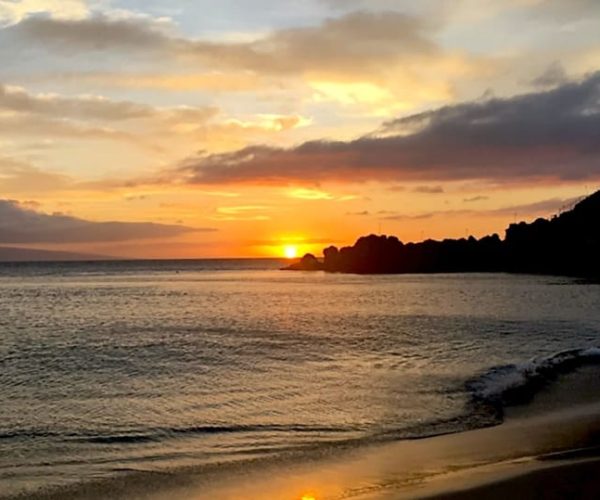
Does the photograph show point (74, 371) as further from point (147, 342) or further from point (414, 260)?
point (414, 260)

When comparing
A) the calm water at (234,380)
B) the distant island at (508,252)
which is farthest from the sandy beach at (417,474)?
the distant island at (508,252)

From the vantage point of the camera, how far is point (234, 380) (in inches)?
941

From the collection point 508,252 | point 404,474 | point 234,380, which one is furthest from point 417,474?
point 508,252

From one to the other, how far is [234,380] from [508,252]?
143m

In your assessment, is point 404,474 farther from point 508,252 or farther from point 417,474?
point 508,252

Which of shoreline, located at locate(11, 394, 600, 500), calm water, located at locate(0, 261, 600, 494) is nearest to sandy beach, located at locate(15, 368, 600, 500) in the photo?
shoreline, located at locate(11, 394, 600, 500)

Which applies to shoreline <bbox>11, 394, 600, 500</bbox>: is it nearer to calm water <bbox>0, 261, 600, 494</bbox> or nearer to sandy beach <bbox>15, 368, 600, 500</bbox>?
sandy beach <bbox>15, 368, 600, 500</bbox>

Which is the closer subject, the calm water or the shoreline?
the shoreline

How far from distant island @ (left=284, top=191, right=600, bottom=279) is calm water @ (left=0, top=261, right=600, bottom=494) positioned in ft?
306

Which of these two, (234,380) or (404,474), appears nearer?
(404,474)

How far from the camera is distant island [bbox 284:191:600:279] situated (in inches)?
5482

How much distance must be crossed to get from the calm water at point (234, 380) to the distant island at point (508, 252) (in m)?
93.2

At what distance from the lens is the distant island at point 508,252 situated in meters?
139

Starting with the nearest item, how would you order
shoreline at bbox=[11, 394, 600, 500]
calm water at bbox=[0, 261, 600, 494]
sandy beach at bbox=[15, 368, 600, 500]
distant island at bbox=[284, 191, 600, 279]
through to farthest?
1. sandy beach at bbox=[15, 368, 600, 500]
2. shoreline at bbox=[11, 394, 600, 500]
3. calm water at bbox=[0, 261, 600, 494]
4. distant island at bbox=[284, 191, 600, 279]
